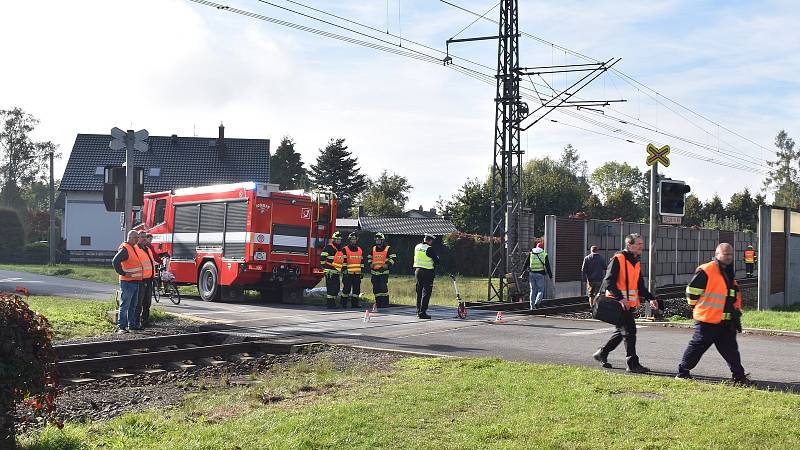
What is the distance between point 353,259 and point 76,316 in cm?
647

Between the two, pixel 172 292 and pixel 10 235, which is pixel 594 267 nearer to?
pixel 172 292

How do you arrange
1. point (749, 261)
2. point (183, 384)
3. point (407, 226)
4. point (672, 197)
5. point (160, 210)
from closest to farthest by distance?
point (183, 384) → point (672, 197) → point (160, 210) → point (749, 261) → point (407, 226)

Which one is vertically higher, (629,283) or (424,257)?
(424,257)

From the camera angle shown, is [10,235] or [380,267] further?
[10,235]

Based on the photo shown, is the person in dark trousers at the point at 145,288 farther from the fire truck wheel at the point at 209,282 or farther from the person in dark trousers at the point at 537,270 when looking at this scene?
the person in dark trousers at the point at 537,270

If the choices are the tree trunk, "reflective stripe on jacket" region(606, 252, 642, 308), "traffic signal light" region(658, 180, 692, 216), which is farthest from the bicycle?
the tree trunk

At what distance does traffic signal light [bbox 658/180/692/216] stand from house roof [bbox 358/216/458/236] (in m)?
40.4

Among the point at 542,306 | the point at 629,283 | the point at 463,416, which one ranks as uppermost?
the point at 629,283

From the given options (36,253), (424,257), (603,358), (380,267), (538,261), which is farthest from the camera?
(36,253)

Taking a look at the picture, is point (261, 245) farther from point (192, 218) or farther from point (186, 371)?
point (186, 371)

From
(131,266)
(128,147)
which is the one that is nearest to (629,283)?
(131,266)

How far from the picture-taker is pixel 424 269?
56.4 ft

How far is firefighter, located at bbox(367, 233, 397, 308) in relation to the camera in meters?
19.5

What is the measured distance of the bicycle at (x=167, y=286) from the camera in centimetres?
2070
